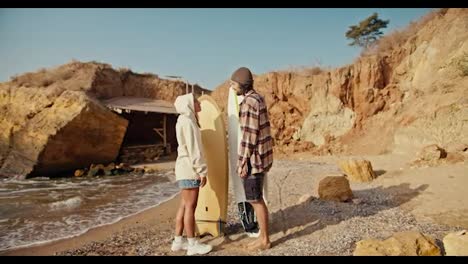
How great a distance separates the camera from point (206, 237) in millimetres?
3805

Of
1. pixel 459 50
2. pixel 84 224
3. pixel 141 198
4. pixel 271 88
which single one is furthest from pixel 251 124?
pixel 271 88

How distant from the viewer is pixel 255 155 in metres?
3.30

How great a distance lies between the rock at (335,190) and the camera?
5.03 metres

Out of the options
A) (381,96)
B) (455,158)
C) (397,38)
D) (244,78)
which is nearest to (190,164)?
(244,78)

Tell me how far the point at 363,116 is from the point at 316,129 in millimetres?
2028

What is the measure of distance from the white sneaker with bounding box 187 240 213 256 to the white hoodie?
645mm

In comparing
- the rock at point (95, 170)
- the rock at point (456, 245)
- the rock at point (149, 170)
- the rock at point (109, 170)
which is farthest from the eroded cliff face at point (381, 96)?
the rock at point (95, 170)

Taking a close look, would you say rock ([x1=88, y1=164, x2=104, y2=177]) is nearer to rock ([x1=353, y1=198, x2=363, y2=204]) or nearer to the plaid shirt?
rock ([x1=353, y1=198, x2=363, y2=204])

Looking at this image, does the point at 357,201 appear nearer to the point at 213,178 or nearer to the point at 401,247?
the point at 401,247

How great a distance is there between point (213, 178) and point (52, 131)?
10399 millimetres

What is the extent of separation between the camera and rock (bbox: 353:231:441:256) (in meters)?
2.80

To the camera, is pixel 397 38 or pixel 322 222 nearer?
pixel 322 222

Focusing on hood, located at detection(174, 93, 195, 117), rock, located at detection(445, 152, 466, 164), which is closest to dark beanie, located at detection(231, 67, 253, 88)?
hood, located at detection(174, 93, 195, 117)
